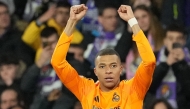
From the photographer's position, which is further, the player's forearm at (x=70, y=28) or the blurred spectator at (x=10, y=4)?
the blurred spectator at (x=10, y=4)

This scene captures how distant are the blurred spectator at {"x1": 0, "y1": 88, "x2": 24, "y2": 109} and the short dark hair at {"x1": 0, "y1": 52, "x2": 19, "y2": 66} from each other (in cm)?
48

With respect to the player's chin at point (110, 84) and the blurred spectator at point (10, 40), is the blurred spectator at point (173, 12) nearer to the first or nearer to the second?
the blurred spectator at point (10, 40)

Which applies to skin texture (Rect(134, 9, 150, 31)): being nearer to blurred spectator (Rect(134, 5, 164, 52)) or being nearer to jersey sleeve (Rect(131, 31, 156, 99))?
blurred spectator (Rect(134, 5, 164, 52))

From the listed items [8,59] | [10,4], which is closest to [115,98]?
[8,59]

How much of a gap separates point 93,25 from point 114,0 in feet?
1.53

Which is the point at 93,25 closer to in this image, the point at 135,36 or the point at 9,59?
the point at 9,59

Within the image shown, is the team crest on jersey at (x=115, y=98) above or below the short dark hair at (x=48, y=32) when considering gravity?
above

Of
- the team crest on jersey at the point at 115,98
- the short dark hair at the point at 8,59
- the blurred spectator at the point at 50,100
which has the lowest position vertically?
the blurred spectator at the point at 50,100

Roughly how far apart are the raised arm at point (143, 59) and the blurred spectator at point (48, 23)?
370 centimetres

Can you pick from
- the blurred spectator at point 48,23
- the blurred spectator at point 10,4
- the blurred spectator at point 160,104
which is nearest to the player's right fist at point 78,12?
the blurred spectator at point 160,104

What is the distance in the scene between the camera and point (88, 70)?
34.6ft

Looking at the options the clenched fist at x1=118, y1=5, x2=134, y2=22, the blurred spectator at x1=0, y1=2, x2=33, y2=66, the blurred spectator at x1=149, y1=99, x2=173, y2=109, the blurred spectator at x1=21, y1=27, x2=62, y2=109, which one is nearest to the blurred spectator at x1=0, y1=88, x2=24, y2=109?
the blurred spectator at x1=21, y1=27, x2=62, y2=109

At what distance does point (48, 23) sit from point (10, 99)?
4.91 ft

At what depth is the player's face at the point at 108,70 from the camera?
24.3 feet
